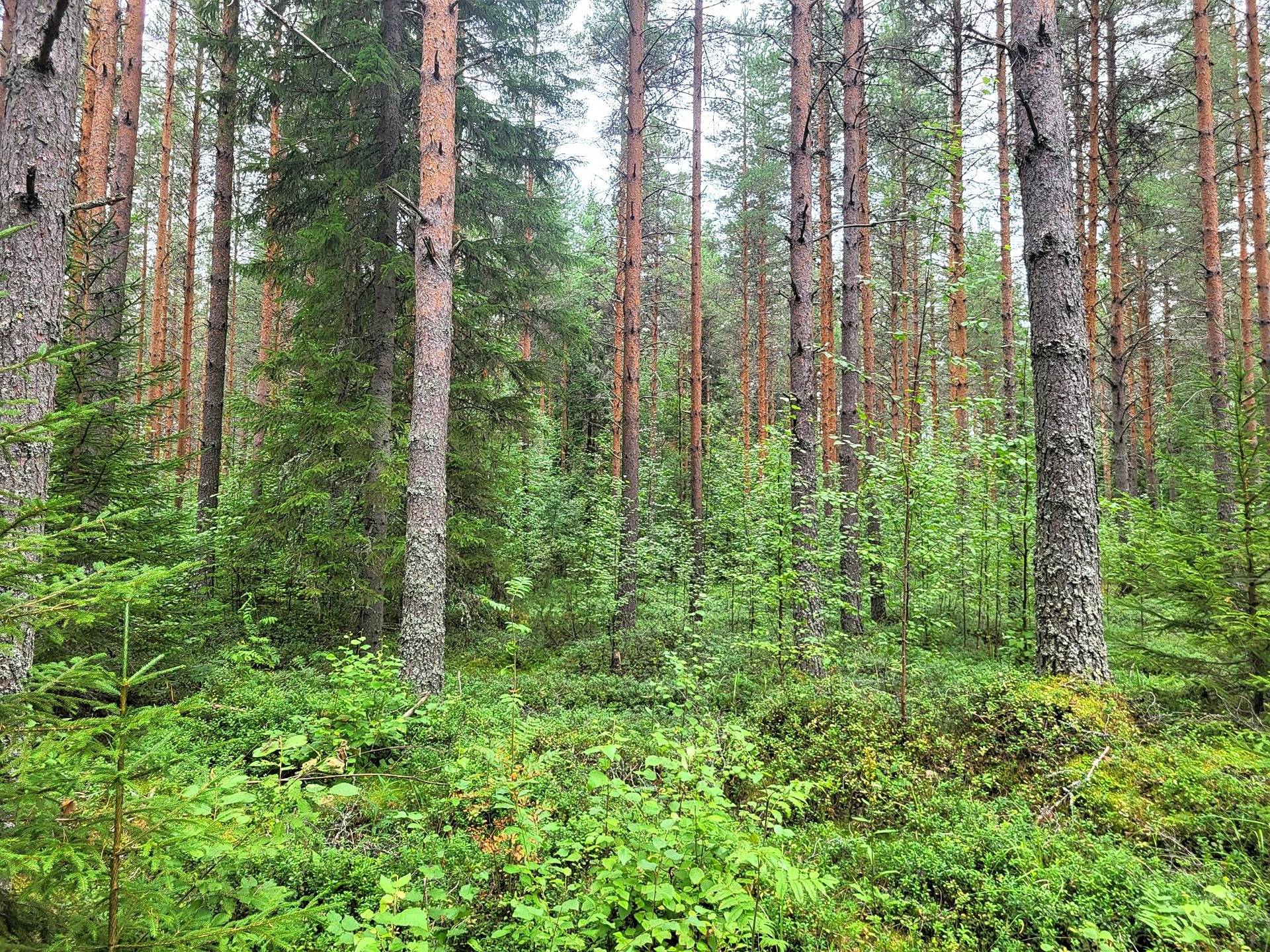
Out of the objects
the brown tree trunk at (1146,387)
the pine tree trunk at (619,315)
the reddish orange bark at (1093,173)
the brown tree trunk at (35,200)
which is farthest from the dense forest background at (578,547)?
the brown tree trunk at (1146,387)

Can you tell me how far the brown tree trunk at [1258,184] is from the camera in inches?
464

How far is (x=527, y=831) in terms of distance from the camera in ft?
9.93

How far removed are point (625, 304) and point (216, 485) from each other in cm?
835

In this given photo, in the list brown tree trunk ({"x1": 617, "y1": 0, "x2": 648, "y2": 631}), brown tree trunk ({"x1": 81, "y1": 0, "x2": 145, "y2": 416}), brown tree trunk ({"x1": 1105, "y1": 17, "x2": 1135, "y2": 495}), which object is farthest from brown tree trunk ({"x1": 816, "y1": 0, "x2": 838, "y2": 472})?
brown tree trunk ({"x1": 81, "y1": 0, "x2": 145, "y2": 416})

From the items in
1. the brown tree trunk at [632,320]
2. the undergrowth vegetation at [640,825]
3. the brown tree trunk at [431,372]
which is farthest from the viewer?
the brown tree trunk at [632,320]

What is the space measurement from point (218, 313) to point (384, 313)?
4.07 metres

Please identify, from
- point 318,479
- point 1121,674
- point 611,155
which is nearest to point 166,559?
point 318,479

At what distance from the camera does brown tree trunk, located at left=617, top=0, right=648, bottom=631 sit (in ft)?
35.5

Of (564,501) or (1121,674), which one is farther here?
(564,501)

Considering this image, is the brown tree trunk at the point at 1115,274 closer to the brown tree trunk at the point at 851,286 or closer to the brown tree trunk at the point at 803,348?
the brown tree trunk at the point at 851,286

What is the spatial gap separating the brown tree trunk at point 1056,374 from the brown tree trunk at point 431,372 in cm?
573

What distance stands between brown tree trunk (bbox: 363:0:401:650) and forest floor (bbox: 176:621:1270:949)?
2600mm

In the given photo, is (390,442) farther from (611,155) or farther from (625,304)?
(611,155)

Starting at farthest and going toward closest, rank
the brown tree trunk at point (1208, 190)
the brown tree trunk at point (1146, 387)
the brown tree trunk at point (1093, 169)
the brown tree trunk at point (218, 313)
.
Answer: the brown tree trunk at point (1146, 387) → the brown tree trunk at point (1093, 169) → the brown tree trunk at point (1208, 190) → the brown tree trunk at point (218, 313)
